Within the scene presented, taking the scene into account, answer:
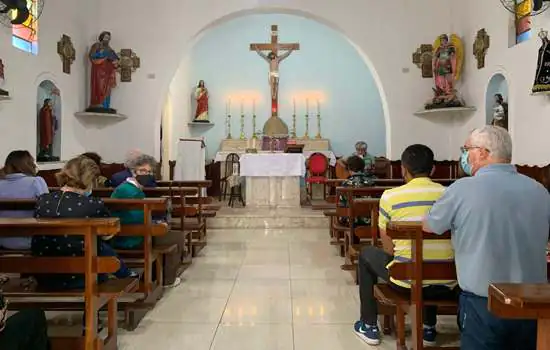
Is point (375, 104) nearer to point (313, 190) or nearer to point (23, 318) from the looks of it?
point (313, 190)

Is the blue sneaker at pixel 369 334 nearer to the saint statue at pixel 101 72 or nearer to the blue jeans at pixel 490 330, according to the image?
the blue jeans at pixel 490 330

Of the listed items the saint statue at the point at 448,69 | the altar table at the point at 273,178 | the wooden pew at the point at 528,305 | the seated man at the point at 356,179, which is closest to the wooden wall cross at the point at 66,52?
the altar table at the point at 273,178

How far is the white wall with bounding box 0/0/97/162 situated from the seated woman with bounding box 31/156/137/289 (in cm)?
370

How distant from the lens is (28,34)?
22.6ft

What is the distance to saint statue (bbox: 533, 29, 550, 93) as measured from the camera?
5613 mm

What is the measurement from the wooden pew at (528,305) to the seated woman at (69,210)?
85.9 inches

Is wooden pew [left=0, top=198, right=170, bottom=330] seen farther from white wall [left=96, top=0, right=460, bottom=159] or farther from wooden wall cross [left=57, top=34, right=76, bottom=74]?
white wall [left=96, top=0, right=460, bottom=159]

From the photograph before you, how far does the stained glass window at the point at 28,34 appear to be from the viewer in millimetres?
6555

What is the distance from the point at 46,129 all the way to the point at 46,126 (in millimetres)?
40

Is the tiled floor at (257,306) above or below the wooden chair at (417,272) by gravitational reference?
below

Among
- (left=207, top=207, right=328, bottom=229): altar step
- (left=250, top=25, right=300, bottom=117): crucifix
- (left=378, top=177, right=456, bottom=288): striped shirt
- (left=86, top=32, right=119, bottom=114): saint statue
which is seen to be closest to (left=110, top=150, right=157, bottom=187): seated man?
(left=378, top=177, right=456, bottom=288): striped shirt

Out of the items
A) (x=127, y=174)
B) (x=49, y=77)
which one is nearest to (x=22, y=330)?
(x=127, y=174)

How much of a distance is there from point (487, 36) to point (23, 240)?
6.54 meters

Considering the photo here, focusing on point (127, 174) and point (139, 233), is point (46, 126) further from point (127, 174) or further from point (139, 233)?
point (139, 233)
